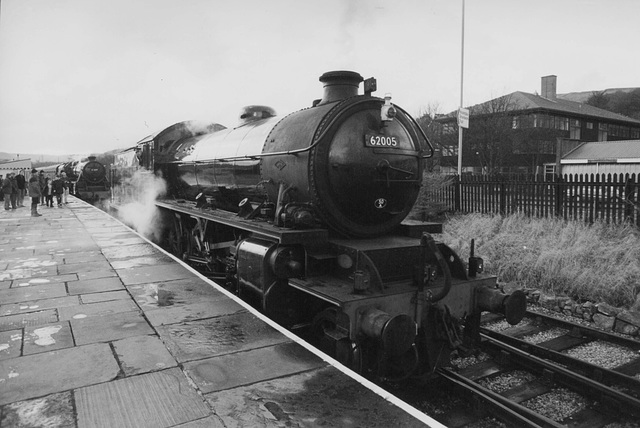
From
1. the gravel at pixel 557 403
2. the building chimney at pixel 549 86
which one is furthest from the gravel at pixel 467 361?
the building chimney at pixel 549 86

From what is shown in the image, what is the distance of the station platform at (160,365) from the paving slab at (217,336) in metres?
0.01

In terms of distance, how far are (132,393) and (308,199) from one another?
253cm

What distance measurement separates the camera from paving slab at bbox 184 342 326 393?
11.3ft

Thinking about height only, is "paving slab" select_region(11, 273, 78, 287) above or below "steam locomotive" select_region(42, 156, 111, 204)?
below

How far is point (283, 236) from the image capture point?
455 cm

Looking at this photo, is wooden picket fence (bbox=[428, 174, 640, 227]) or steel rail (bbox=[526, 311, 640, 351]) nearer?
steel rail (bbox=[526, 311, 640, 351])

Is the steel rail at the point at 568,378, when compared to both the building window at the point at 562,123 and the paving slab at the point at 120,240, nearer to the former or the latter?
the paving slab at the point at 120,240

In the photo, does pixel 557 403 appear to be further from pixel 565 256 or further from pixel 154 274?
pixel 154 274

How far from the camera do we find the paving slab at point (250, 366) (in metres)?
3.45

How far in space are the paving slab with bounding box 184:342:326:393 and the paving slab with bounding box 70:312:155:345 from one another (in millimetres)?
1090

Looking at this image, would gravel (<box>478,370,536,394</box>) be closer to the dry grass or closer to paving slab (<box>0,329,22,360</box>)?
the dry grass

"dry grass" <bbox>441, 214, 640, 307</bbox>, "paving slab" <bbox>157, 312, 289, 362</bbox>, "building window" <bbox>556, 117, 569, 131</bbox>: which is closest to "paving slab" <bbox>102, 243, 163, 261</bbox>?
"paving slab" <bbox>157, 312, 289, 362</bbox>

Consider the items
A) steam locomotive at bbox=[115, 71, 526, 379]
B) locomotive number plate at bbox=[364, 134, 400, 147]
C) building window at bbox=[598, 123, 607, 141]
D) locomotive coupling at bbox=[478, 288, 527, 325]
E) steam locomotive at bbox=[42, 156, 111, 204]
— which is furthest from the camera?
building window at bbox=[598, 123, 607, 141]

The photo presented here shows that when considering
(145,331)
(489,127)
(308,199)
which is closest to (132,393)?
(145,331)
